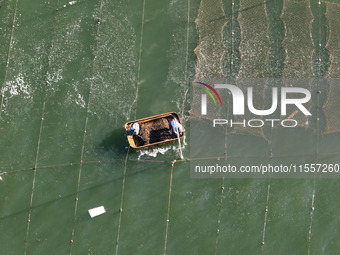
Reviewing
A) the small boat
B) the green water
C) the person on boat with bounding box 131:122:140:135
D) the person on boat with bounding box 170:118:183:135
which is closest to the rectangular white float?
the green water

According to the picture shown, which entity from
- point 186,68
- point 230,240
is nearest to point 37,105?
point 186,68

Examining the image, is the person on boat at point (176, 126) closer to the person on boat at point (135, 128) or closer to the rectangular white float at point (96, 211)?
the person on boat at point (135, 128)

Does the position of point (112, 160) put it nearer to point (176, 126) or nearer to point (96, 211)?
point (96, 211)

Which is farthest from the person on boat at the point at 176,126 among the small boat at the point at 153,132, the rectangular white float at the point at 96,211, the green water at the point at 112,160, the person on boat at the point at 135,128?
the rectangular white float at the point at 96,211

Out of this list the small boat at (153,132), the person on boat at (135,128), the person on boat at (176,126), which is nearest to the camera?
the person on boat at (135,128)

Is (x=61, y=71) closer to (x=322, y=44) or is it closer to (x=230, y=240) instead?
(x=230, y=240)
